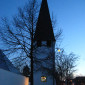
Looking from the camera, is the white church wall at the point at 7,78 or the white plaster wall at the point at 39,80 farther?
the white plaster wall at the point at 39,80

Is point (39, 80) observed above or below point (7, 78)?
above

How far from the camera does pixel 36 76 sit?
32500 millimetres

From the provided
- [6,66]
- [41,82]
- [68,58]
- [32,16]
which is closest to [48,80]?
[41,82]

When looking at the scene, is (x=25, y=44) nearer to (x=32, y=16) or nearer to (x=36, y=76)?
(x=32, y=16)

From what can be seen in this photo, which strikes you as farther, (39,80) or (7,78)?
(39,80)

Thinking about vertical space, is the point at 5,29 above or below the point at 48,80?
above

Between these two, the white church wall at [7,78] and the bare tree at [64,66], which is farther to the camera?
the bare tree at [64,66]

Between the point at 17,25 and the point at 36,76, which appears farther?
the point at 36,76

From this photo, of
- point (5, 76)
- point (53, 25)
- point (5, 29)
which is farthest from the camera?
point (53, 25)

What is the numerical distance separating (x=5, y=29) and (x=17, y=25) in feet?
3.82

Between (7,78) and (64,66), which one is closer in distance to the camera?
(7,78)

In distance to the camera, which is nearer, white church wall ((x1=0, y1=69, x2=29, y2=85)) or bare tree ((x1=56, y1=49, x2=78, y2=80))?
white church wall ((x1=0, y1=69, x2=29, y2=85))

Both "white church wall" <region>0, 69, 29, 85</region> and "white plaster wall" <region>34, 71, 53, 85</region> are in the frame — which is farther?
"white plaster wall" <region>34, 71, 53, 85</region>

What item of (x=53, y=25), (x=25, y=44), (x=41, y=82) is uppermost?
(x=53, y=25)
